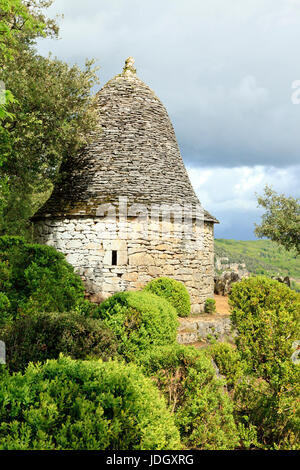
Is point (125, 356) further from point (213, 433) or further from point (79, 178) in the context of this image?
point (79, 178)

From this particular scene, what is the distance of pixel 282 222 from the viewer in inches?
908

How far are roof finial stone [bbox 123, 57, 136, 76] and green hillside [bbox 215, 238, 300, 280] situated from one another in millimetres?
66950

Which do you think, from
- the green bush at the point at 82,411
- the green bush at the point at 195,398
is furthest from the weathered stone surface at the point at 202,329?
the green bush at the point at 82,411

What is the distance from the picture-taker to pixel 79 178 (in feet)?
43.1

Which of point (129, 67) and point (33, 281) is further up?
point (129, 67)

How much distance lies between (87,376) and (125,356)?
3876 millimetres

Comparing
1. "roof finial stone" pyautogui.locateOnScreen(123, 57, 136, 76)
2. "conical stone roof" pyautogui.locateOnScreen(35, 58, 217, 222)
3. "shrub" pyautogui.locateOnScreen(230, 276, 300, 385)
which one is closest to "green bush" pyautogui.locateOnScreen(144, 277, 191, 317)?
"conical stone roof" pyautogui.locateOnScreen(35, 58, 217, 222)

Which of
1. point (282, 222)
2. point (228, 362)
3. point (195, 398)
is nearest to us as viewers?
point (195, 398)

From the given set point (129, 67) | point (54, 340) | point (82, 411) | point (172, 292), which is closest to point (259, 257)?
point (129, 67)

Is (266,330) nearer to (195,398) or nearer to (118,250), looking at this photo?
(195,398)

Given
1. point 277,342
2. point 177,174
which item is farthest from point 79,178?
point 277,342

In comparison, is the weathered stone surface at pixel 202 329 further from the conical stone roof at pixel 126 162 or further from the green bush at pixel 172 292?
the conical stone roof at pixel 126 162

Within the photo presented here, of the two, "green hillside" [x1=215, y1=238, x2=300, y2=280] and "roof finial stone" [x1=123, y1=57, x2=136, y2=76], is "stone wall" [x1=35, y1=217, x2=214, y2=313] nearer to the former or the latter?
"roof finial stone" [x1=123, y1=57, x2=136, y2=76]

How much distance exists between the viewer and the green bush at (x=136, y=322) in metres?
7.55
